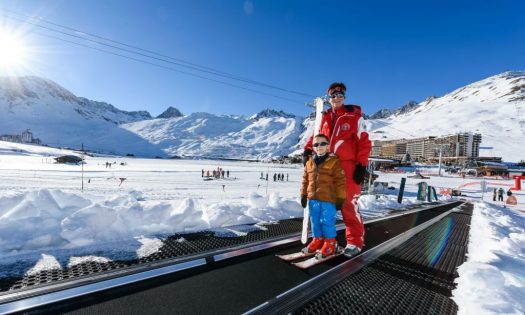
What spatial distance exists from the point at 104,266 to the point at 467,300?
2919mm

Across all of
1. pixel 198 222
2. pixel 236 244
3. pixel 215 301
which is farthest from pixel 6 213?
pixel 215 301

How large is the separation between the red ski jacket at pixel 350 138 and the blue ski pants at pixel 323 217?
0.66 m

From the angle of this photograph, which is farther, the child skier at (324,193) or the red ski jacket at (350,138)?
the red ski jacket at (350,138)

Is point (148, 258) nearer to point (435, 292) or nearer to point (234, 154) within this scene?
point (435, 292)

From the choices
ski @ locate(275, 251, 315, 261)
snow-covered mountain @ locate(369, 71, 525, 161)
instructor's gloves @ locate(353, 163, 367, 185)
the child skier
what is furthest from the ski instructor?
snow-covered mountain @ locate(369, 71, 525, 161)

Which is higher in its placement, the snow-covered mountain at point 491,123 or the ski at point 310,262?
the snow-covered mountain at point 491,123

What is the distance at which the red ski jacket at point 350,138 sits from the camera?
130 inches

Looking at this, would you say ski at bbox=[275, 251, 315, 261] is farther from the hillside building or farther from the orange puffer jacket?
the hillside building

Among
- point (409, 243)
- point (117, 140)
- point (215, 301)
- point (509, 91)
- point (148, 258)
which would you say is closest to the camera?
point (215, 301)

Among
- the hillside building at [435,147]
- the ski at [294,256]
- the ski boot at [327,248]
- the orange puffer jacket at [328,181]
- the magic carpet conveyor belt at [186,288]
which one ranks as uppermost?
the hillside building at [435,147]

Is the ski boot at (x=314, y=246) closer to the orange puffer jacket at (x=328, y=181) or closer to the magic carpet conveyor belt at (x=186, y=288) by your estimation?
the magic carpet conveyor belt at (x=186, y=288)

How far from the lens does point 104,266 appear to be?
234 centimetres

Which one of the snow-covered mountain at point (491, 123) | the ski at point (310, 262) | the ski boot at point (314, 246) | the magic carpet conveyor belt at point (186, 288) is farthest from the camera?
the snow-covered mountain at point (491, 123)

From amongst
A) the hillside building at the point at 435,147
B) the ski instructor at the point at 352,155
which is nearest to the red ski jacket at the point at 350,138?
the ski instructor at the point at 352,155
